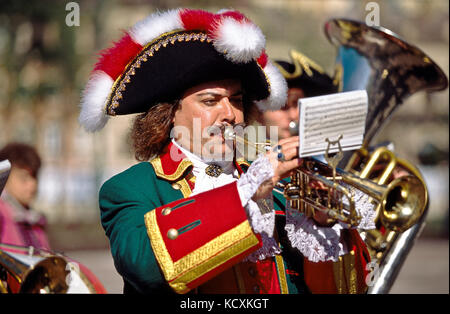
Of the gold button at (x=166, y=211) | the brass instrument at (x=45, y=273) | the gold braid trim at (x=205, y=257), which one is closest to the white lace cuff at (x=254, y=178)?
the gold braid trim at (x=205, y=257)

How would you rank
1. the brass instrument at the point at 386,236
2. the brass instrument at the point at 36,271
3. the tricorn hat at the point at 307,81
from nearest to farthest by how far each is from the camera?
1. the brass instrument at the point at 36,271
2. the brass instrument at the point at 386,236
3. the tricorn hat at the point at 307,81

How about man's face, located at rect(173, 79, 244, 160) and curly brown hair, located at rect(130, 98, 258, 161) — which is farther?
curly brown hair, located at rect(130, 98, 258, 161)

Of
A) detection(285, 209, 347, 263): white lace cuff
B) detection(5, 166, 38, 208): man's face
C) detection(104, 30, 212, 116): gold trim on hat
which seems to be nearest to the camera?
detection(285, 209, 347, 263): white lace cuff

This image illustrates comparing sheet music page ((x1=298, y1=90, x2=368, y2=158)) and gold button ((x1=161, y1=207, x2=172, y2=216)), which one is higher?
sheet music page ((x1=298, y1=90, x2=368, y2=158))

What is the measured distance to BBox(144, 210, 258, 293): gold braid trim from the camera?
8.22 ft

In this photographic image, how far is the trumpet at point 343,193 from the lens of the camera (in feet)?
8.59

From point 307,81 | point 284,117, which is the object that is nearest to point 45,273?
point 284,117

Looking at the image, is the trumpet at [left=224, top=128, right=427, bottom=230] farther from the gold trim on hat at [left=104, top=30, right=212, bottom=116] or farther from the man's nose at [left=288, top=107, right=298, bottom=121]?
the man's nose at [left=288, top=107, right=298, bottom=121]

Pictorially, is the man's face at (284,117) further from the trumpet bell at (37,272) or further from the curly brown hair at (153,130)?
the trumpet bell at (37,272)

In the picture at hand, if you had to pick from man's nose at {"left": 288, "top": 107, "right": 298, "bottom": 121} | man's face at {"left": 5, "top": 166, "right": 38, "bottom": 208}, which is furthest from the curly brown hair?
man's face at {"left": 5, "top": 166, "right": 38, "bottom": 208}

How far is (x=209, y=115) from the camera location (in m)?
2.91

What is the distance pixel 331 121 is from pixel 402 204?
0.59 meters

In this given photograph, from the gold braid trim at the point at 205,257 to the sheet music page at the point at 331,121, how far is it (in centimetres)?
38
